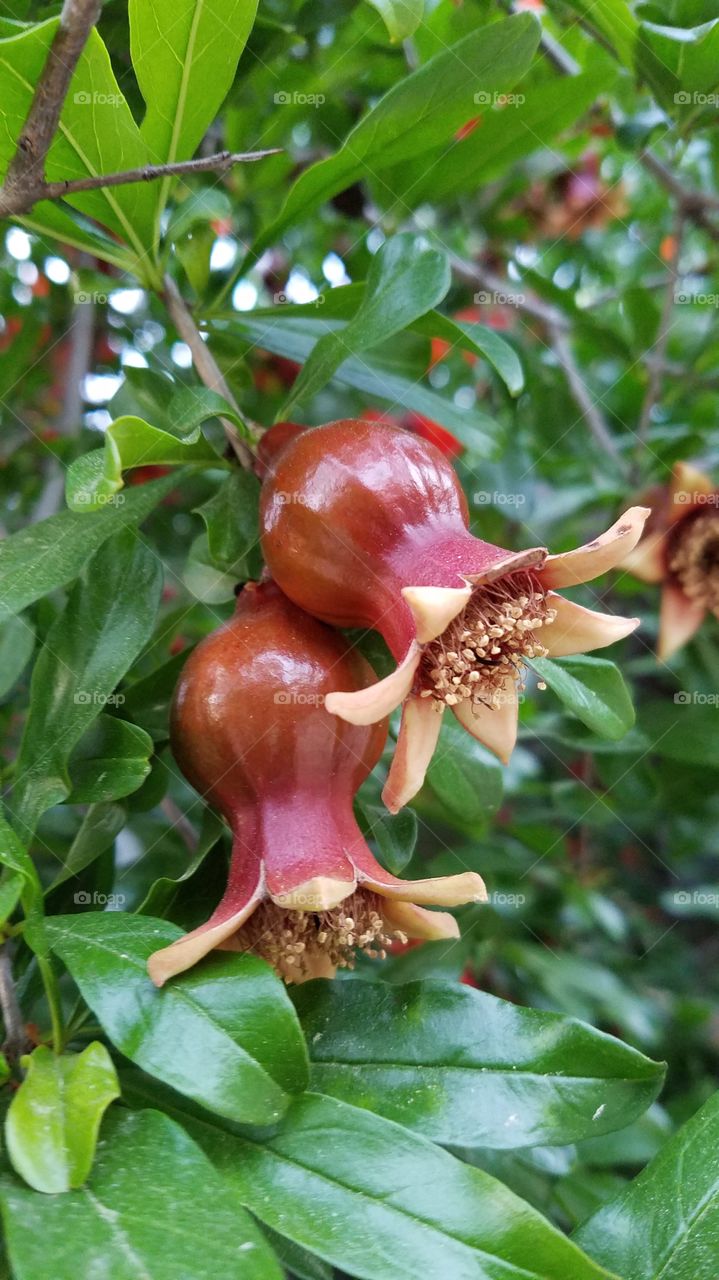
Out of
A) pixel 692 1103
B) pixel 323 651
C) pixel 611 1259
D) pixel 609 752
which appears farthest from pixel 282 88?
pixel 692 1103

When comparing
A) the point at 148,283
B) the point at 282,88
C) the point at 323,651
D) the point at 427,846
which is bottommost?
the point at 427,846

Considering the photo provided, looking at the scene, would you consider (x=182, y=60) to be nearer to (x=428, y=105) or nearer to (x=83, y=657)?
(x=428, y=105)

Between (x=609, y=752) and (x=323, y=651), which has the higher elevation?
(x=323, y=651)

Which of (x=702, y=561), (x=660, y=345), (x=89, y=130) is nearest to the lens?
(x=89, y=130)

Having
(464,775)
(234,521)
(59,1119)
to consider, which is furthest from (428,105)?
(59,1119)

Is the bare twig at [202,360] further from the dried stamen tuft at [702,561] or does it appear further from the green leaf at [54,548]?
the dried stamen tuft at [702,561]

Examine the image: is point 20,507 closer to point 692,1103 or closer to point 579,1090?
point 579,1090
